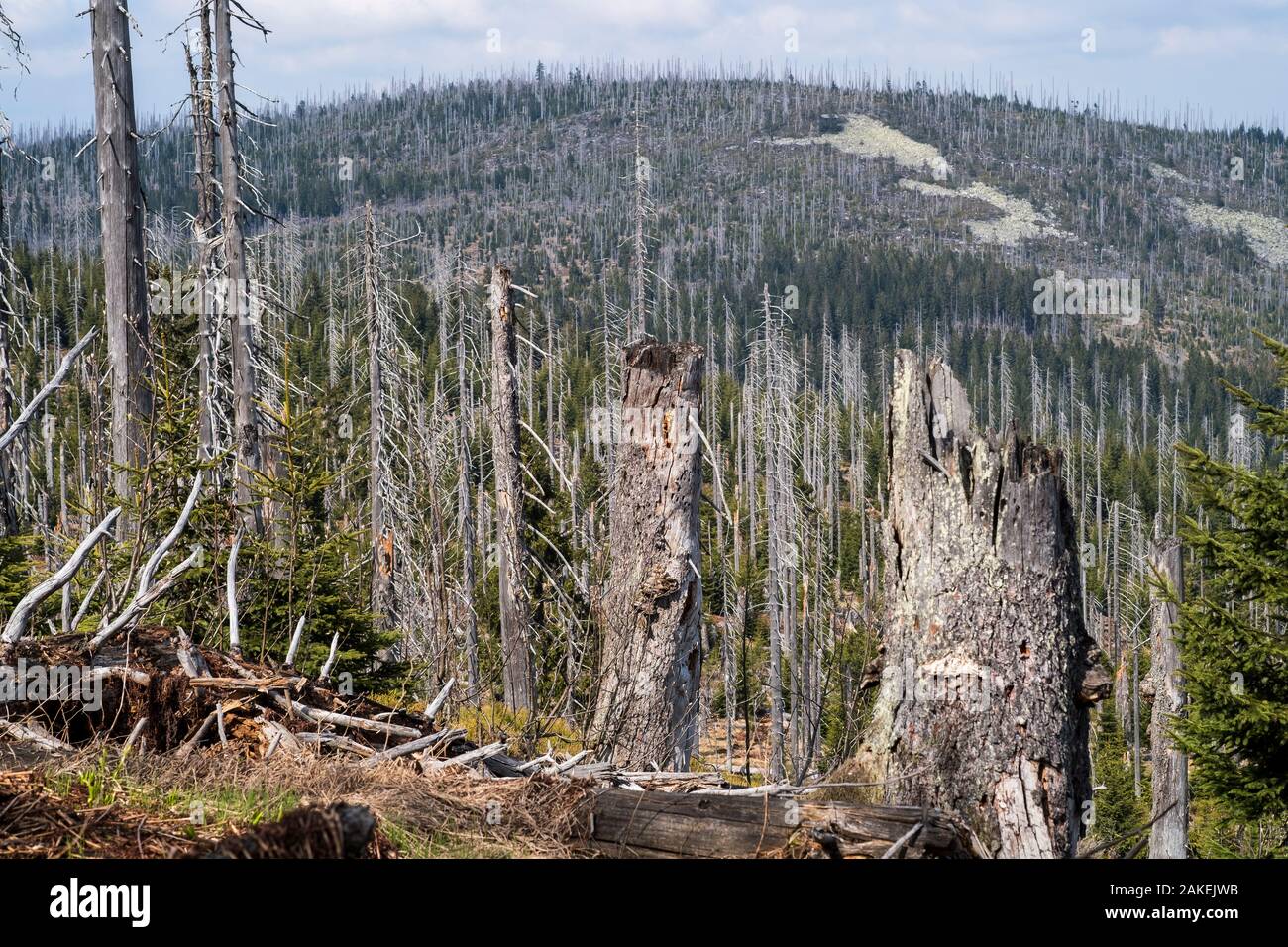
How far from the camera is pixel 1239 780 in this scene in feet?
31.5

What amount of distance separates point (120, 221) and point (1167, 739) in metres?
14.4

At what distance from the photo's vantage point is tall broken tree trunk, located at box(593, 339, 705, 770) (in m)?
6.07

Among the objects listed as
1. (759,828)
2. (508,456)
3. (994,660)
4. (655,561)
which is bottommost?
(759,828)

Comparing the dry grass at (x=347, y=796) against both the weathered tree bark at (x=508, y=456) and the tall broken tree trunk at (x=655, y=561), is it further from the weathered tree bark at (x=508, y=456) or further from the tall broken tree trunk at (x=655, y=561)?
the weathered tree bark at (x=508, y=456)

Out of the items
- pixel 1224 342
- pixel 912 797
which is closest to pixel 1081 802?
pixel 912 797

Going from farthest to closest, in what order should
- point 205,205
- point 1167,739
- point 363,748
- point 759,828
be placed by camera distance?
1. point 1167,739
2. point 205,205
3. point 363,748
4. point 759,828

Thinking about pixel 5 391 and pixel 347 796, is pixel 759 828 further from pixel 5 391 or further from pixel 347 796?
pixel 5 391

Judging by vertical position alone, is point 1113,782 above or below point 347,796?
below

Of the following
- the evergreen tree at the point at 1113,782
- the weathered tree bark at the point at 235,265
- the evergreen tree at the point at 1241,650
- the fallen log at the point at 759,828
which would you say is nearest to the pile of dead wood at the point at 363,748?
the fallen log at the point at 759,828

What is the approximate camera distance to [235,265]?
1232 cm

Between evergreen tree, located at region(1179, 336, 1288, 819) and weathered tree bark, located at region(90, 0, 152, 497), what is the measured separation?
9.03m

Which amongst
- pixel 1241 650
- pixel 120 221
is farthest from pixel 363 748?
pixel 1241 650

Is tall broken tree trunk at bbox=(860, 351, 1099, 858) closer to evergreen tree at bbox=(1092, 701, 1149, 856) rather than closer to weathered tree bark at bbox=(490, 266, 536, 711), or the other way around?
weathered tree bark at bbox=(490, 266, 536, 711)
